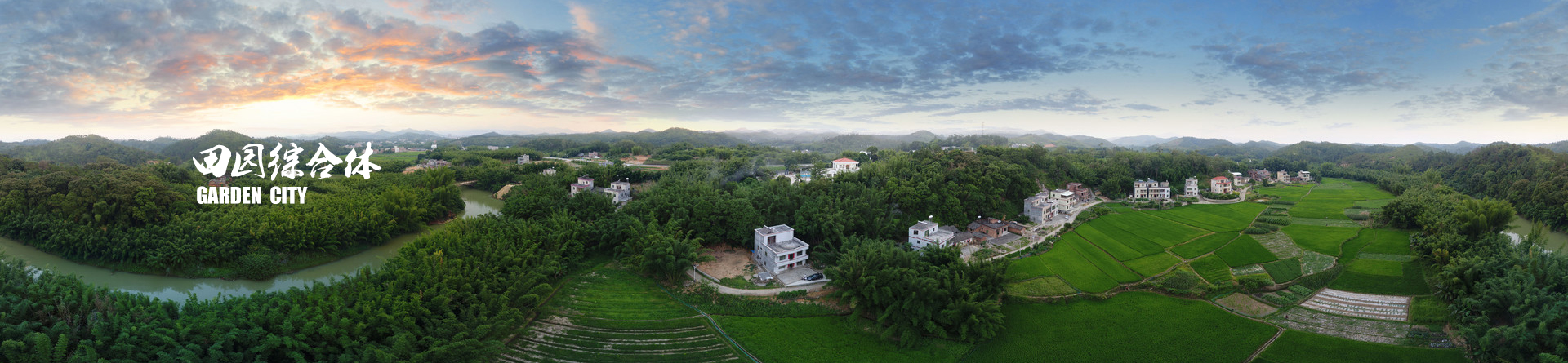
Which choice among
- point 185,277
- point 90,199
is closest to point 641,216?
point 185,277

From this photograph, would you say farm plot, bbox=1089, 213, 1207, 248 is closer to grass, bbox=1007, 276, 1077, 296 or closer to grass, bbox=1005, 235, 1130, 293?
grass, bbox=1005, 235, 1130, 293

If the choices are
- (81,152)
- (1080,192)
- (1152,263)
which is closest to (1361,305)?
(1152,263)

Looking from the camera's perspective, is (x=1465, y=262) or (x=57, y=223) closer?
(x=1465, y=262)

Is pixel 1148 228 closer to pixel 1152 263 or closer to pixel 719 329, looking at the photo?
pixel 1152 263

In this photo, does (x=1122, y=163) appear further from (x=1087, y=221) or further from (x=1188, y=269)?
(x=1188, y=269)

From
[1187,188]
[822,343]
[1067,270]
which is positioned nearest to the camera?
[822,343]
